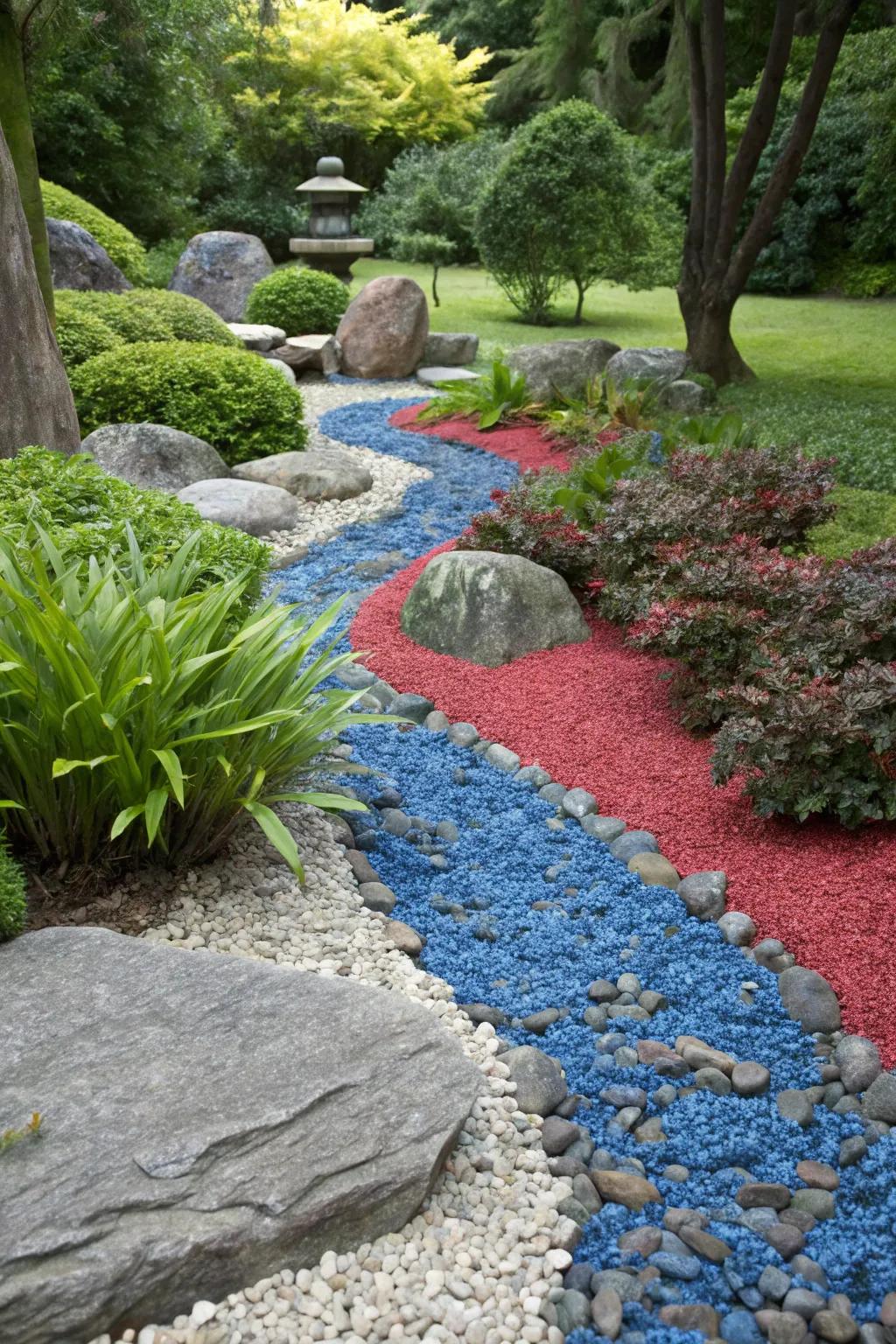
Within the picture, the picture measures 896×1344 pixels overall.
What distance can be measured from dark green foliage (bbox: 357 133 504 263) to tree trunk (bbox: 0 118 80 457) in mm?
14065

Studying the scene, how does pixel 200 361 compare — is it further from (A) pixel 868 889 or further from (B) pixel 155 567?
(A) pixel 868 889

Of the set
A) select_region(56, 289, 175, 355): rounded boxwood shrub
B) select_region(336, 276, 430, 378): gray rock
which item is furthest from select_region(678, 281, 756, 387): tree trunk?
select_region(56, 289, 175, 355): rounded boxwood shrub

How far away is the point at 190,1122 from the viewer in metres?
2.14

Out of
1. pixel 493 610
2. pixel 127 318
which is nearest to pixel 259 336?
pixel 127 318

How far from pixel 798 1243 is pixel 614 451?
501 cm

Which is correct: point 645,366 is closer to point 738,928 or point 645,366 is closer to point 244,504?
point 244,504

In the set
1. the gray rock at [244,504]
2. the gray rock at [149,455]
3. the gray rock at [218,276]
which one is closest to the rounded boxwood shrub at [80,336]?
the gray rock at [149,455]

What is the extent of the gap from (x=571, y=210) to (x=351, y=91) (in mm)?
11326

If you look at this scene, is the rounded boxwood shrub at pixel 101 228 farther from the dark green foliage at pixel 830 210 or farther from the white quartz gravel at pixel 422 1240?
the white quartz gravel at pixel 422 1240

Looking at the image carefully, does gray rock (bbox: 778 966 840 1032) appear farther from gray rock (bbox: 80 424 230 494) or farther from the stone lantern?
the stone lantern

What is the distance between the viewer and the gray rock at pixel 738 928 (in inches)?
129

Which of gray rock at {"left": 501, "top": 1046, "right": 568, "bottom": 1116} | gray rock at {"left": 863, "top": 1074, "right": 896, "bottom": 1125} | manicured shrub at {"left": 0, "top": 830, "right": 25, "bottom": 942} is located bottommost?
gray rock at {"left": 501, "top": 1046, "right": 568, "bottom": 1116}

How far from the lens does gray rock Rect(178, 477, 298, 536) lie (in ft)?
22.6

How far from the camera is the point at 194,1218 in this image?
6.63ft
